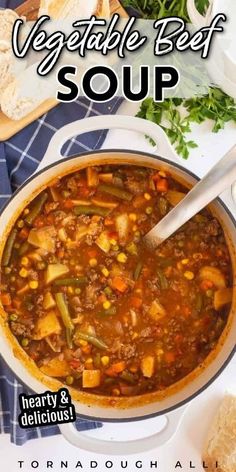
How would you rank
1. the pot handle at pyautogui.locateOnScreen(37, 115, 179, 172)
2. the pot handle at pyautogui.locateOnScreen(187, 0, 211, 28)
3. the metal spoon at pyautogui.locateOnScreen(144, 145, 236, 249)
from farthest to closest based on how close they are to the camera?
1. the pot handle at pyautogui.locateOnScreen(187, 0, 211, 28)
2. the pot handle at pyautogui.locateOnScreen(37, 115, 179, 172)
3. the metal spoon at pyautogui.locateOnScreen(144, 145, 236, 249)

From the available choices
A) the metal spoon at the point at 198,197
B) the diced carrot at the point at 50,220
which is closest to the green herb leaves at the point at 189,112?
the metal spoon at the point at 198,197

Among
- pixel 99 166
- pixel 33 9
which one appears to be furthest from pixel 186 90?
pixel 33 9

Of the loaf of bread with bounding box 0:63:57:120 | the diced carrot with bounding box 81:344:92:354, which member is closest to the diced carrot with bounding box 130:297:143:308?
the diced carrot with bounding box 81:344:92:354

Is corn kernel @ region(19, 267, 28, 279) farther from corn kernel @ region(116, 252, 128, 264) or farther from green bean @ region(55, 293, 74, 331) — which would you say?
corn kernel @ region(116, 252, 128, 264)

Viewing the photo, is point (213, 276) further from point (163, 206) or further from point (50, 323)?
point (50, 323)

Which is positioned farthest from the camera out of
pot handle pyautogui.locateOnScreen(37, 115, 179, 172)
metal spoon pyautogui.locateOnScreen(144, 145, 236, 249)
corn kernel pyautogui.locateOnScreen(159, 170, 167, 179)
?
corn kernel pyautogui.locateOnScreen(159, 170, 167, 179)
